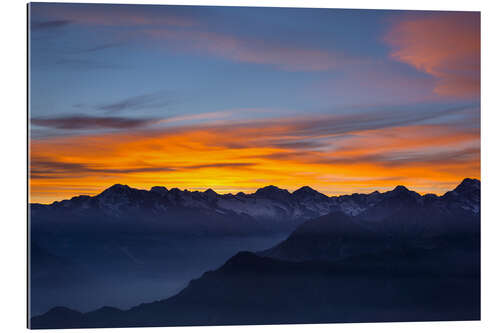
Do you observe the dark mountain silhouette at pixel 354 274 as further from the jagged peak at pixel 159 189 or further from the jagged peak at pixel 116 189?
the jagged peak at pixel 116 189

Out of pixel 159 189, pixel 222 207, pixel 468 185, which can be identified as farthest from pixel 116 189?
pixel 468 185

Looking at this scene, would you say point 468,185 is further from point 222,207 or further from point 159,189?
point 159,189

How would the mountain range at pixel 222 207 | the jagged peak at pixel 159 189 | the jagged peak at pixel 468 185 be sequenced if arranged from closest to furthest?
the mountain range at pixel 222 207
the jagged peak at pixel 159 189
the jagged peak at pixel 468 185

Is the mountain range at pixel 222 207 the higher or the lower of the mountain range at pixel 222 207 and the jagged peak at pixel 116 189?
the lower

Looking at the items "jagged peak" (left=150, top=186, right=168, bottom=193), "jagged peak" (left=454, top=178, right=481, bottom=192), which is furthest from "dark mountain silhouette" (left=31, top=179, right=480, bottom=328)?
"jagged peak" (left=150, top=186, right=168, bottom=193)

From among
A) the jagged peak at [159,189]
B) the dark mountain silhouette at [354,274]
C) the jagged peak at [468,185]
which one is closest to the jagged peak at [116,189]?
the jagged peak at [159,189]

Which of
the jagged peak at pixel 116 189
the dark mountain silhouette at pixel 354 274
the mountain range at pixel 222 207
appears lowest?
the dark mountain silhouette at pixel 354 274

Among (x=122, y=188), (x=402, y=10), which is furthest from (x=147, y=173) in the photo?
(x=402, y=10)

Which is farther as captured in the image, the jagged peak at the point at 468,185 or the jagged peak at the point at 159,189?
the jagged peak at the point at 468,185

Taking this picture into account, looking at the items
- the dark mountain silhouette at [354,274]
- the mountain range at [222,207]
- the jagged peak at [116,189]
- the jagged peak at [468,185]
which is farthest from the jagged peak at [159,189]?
the jagged peak at [468,185]

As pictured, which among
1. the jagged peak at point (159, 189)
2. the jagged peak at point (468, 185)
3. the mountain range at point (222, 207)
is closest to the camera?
the mountain range at point (222, 207)
